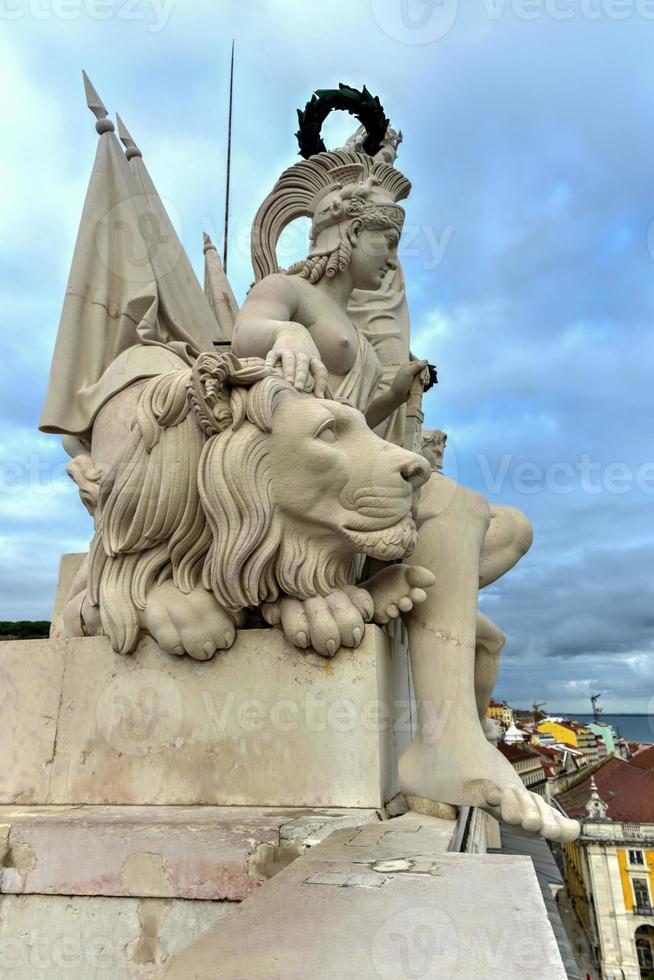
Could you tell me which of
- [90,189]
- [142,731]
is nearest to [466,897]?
[142,731]

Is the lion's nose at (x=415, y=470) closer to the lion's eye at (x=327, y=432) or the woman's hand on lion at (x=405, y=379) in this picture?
the lion's eye at (x=327, y=432)

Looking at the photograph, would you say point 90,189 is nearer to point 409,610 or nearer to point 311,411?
point 311,411

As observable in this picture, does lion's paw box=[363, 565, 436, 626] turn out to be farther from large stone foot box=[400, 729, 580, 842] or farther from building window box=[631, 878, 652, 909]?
building window box=[631, 878, 652, 909]

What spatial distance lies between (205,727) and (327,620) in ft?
2.00

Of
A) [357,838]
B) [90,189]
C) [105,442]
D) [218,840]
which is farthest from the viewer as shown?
[90,189]

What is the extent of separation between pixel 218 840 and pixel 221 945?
0.94 m

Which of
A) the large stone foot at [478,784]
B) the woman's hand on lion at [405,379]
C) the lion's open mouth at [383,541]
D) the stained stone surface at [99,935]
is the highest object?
the woman's hand on lion at [405,379]

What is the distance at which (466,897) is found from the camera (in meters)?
1.16

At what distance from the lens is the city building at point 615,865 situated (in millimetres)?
25750

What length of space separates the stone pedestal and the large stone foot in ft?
0.40

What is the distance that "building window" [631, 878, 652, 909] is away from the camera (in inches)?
1085

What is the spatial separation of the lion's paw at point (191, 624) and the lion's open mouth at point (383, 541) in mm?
572

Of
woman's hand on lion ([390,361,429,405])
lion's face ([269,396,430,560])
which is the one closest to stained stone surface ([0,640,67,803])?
lion's face ([269,396,430,560])

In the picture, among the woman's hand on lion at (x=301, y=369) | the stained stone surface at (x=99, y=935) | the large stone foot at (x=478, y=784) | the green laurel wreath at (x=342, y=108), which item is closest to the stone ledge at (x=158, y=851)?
the stained stone surface at (x=99, y=935)
